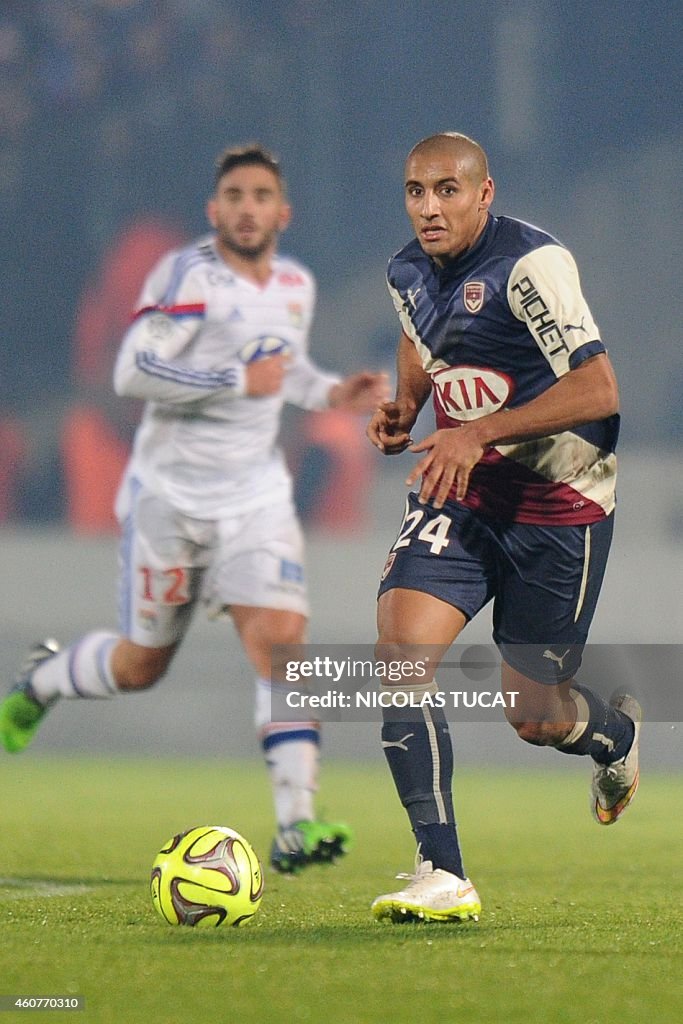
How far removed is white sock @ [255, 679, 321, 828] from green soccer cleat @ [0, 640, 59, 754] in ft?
3.64

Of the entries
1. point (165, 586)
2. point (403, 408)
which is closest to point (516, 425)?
point (403, 408)

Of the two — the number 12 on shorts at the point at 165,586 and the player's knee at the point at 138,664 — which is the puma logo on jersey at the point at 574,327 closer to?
the number 12 on shorts at the point at 165,586

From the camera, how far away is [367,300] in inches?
518

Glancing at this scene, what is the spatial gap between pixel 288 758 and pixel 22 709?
1356mm

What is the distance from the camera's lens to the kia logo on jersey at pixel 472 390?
430 centimetres

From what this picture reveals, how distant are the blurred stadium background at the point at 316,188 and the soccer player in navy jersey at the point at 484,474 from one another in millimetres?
7731

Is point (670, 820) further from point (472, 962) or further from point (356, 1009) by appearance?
point (356, 1009)

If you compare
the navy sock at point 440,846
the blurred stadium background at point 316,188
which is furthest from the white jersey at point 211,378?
the blurred stadium background at point 316,188

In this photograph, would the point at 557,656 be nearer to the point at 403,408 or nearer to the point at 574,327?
the point at 403,408

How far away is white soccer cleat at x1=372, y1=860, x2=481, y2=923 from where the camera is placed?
13.1 feet

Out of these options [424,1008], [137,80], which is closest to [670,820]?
[424,1008]

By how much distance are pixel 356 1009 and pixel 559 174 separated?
11082 millimetres

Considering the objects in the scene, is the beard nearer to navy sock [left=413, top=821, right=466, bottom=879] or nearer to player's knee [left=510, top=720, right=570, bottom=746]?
player's knee [left=510, top=720, right=570, bottom=746]

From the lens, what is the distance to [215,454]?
20.9 feet
